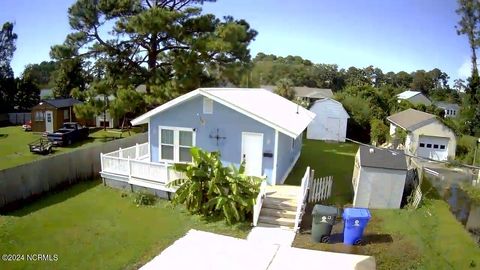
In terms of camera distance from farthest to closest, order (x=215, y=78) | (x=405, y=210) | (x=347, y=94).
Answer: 1. (x=347, y=94)
2. (x=215, y=78)
3. (x=405, y=210)

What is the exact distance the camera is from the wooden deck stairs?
1071cm

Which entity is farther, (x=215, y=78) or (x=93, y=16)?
(x=215, y=78)

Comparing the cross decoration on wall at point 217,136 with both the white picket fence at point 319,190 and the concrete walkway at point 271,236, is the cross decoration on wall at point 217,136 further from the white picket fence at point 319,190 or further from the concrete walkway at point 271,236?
the concrete walkway at point 271,236

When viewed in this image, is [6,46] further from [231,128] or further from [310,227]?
[310,227]

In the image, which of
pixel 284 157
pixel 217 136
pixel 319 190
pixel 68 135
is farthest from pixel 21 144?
pixel 319 190

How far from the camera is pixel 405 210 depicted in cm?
1226

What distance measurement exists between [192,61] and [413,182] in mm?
16103

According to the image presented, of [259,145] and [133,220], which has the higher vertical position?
[259,145]

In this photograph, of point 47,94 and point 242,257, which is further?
point 47,94

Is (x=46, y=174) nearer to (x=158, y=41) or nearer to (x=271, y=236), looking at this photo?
(x=271, y=236)

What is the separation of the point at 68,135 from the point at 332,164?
17.7 m

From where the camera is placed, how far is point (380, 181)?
12203 millimetres

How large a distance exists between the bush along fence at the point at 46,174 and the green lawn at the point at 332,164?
8726 millimetres

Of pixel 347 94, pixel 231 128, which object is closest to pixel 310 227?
pixel 231 128
